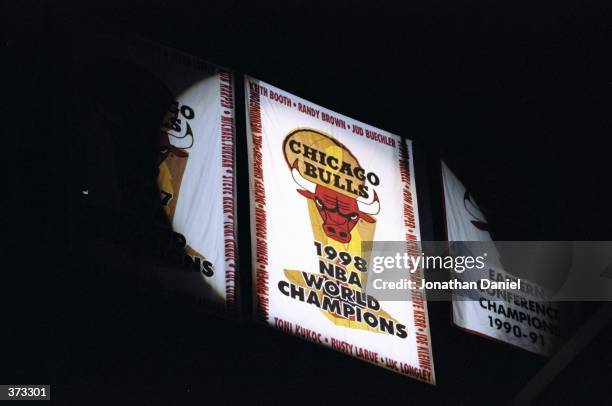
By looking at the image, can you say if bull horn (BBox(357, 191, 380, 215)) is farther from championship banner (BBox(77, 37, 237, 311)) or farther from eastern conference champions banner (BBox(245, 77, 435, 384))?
championship banner (BBox(77, 37, 237, 311))

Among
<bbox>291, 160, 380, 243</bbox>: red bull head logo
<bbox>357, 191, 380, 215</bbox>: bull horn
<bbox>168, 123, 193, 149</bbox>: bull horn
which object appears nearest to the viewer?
<bbox>168, 123, 193, 149</bbox>: bull horn

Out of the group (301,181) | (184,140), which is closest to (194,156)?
(184,140)

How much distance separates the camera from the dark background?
27.4 ft

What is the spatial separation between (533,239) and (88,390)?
15.0ft

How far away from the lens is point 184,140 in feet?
29.0

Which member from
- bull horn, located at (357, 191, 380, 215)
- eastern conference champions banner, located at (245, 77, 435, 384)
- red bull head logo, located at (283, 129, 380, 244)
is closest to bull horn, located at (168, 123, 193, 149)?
eastern conference champions banner, located at (245, 77, 435, 384)

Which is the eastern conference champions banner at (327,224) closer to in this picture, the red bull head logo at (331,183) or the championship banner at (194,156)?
the red bull head logo at (331,183)

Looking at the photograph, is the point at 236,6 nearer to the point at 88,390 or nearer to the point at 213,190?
the point at 213,190

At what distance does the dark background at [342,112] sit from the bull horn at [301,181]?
40.7 inches

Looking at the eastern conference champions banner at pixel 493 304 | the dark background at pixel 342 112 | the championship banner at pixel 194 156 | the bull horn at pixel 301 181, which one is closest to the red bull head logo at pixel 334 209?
the bull horn at pixel 301 181

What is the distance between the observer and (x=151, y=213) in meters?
8.32

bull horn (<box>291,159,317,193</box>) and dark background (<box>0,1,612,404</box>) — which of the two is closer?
dark background (<box>0,1,612,404</box>)

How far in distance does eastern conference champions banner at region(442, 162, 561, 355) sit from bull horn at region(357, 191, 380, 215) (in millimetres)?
803

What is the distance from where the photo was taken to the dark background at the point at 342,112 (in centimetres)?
834
